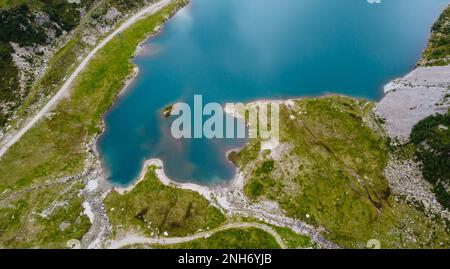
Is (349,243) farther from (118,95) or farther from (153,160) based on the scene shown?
(118,95)

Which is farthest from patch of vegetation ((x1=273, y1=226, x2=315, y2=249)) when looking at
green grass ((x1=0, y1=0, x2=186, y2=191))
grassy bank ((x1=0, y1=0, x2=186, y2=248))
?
green grass ((x1=0, y1=0, x2=186, y2=191))

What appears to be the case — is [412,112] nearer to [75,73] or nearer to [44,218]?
[44,218]

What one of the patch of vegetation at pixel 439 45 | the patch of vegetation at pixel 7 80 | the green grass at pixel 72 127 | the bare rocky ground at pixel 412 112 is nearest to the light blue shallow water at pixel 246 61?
the patch of vegetation at pixel 439 45

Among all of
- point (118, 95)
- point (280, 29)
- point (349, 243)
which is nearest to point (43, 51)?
point (118, 95)

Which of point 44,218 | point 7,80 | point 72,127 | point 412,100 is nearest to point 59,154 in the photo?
point 72,127

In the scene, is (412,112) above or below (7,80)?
below

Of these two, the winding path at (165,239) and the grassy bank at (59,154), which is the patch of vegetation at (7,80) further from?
the winding path at (165,239)

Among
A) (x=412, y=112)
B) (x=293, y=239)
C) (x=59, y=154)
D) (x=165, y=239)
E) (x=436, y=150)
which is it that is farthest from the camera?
(x=412, y=112)
